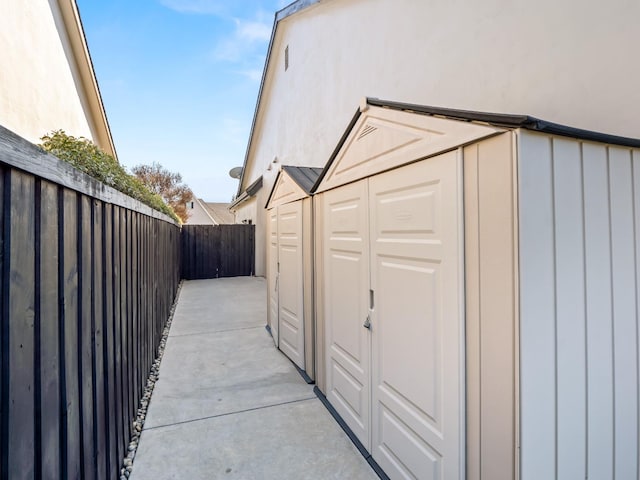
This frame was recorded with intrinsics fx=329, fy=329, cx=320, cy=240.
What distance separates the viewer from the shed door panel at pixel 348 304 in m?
2.61

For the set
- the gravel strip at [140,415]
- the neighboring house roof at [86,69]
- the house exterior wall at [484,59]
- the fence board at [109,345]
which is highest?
the neighboring house roof at [86,69]

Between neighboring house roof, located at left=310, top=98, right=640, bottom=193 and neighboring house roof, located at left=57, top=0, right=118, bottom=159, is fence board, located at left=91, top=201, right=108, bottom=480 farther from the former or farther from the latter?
neighboring house roof, located at left=57, top=0, right=118, bottom=159

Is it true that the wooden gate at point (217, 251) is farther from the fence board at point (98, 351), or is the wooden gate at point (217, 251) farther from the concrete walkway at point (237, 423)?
the fence board at point (98, 351)

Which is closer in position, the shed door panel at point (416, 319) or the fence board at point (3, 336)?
the fence board at point (3, 336)

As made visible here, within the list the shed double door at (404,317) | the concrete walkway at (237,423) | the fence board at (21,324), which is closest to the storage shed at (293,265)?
the concrete walkway at (237,423)

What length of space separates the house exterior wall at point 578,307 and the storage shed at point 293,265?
255cm

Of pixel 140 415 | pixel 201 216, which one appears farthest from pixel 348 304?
pixel 201 216

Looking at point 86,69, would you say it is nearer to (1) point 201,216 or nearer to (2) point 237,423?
(2) point 237,423

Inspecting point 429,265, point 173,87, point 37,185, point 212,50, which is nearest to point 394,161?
point 429,265

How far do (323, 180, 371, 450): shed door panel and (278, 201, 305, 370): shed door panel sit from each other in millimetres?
781

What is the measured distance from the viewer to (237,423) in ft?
9.89

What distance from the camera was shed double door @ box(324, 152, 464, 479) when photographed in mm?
1740

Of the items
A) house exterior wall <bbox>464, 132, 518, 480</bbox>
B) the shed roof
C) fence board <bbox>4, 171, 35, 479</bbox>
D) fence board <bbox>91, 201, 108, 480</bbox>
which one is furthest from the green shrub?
house exterior wall <bbox>464, 132, 518, 480</bbox>

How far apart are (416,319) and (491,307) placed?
559 mm
